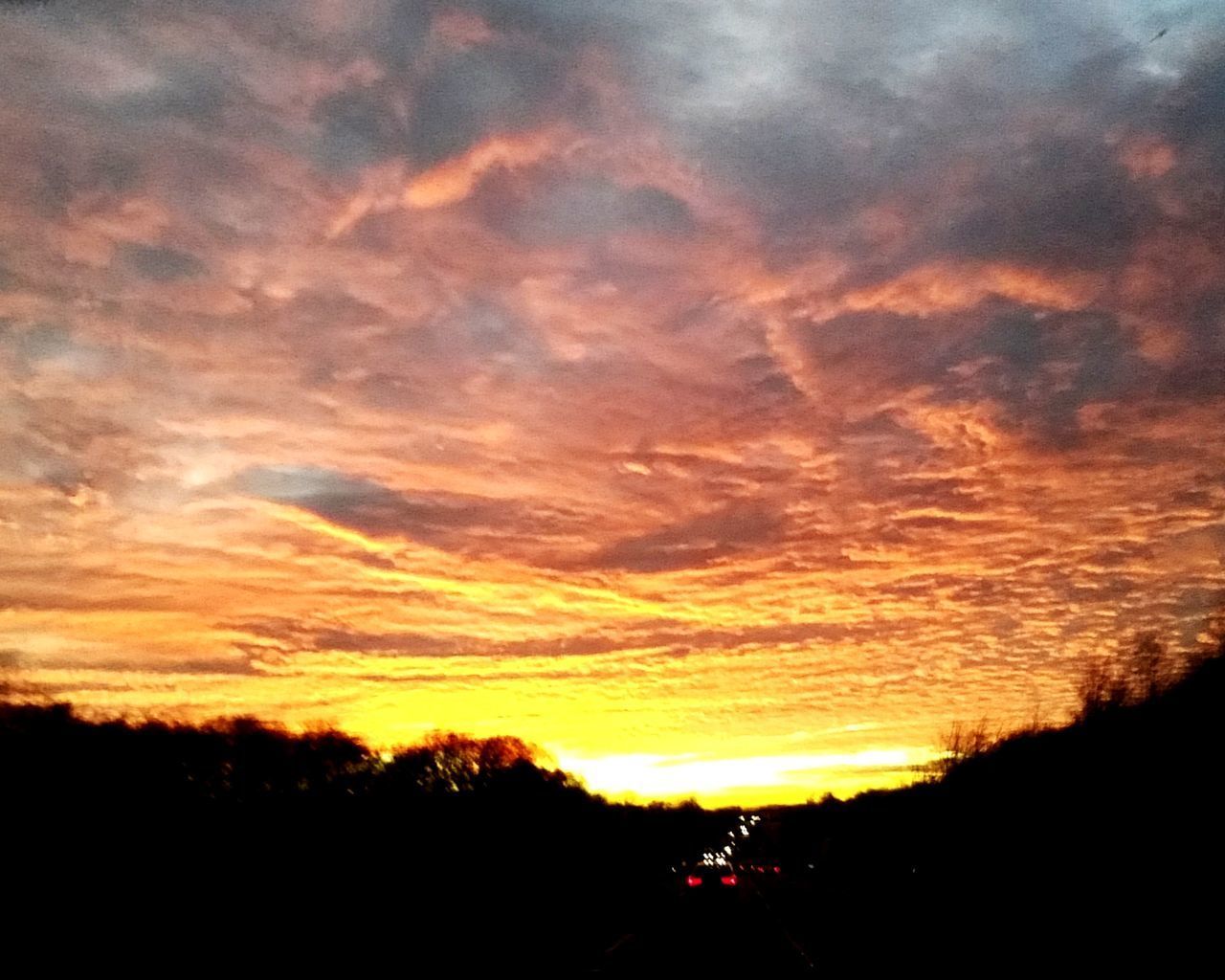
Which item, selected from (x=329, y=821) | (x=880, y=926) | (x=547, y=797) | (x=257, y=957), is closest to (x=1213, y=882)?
(x=880, y=926)

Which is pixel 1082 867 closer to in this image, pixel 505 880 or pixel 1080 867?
pixel 1080 867

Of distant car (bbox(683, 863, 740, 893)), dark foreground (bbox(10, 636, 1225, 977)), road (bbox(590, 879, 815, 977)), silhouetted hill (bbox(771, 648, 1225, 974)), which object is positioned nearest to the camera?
dark foreground (bbox(10, 636, 1225, 977))

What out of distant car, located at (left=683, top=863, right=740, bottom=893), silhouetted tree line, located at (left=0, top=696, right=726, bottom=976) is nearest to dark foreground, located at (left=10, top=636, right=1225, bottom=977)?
silhouetted tree line, located at (left=0, top=696, right=726, bottom=976)

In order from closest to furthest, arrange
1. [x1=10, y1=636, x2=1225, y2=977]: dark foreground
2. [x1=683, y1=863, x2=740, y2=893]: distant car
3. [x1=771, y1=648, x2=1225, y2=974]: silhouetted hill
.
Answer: [x1=10, y1=636, x2=1225, y2=977]: dark foreground, [x1=771, y1=648, x2=1225, y2=974]: silhouetted hill, [x1=683, y1=863, x2=740, y2=893]: distant car

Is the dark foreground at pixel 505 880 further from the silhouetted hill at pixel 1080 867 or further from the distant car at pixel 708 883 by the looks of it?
the distant car at pixel 708 883

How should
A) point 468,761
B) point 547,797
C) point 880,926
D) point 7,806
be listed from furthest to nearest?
point 547,797
point 468,761
point 880,926
point 7,806

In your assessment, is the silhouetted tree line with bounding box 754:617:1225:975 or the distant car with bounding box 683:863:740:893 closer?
the silhouetted tree line with bounding box 754:617:1225:975

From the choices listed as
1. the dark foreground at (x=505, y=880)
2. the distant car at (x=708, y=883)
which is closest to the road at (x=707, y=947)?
the dark foreground at (x=505, y=880)

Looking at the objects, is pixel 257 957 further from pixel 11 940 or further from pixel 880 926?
pixel 880 926

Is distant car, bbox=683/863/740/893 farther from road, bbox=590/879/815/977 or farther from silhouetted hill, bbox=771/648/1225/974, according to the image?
road, bbox=590/879/815/977

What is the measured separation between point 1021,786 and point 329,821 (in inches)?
1009

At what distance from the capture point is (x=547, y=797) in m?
103

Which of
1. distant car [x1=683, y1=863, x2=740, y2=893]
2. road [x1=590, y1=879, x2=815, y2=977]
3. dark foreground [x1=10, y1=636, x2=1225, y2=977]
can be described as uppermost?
dark foreground [x1=10, y1=636, x2=1225, y2=977]

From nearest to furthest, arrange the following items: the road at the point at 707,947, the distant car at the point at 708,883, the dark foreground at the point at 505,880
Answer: the dark foreground at the point at 505,880 → the road at the point at 707,947 → the distant car at the point at 708,883
